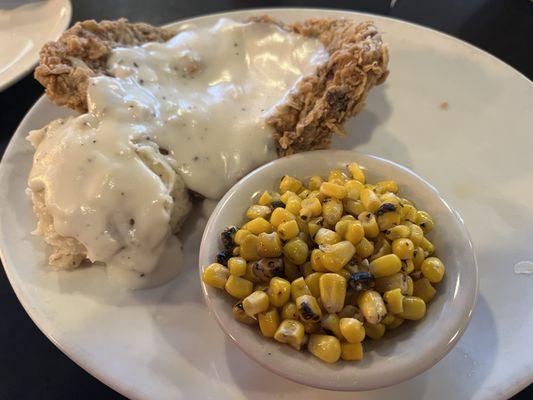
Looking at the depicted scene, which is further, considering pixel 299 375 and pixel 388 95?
pixel 388 95

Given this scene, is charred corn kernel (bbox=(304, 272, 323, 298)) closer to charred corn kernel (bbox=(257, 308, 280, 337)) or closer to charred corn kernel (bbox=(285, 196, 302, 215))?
charred corn kernel (bbox=(257, 308, 280, 337))

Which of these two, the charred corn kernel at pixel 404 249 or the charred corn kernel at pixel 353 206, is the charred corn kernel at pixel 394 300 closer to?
the charred corn kernel at pixel 404 249

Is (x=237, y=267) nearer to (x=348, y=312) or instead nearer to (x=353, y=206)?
(x=348, y=312)

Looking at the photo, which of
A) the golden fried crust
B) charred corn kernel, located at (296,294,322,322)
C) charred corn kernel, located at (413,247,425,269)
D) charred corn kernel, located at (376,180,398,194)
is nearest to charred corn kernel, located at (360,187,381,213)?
charred corn kernel, located at (376,180,398,194)

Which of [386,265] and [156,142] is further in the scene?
[156,142]

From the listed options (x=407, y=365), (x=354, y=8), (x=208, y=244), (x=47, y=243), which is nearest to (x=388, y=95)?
(x=354, y=8)

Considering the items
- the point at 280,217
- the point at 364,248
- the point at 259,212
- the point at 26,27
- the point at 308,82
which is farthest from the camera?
the point at 26,27

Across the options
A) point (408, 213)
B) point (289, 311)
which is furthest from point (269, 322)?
point (408, 213)

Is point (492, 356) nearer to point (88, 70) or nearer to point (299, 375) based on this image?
point (299, 375)
